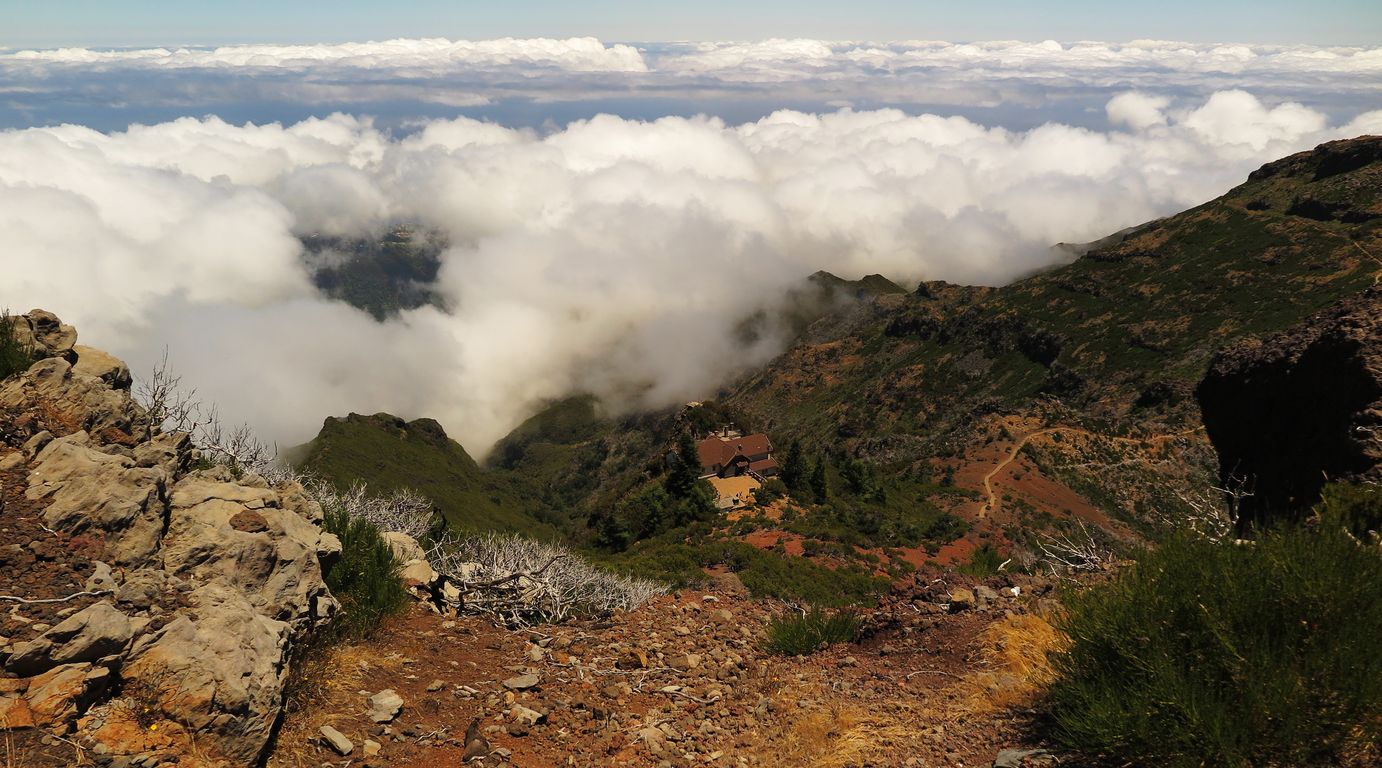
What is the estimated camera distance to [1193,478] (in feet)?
162

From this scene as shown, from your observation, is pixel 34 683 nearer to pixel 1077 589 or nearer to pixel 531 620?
pixel 531 620

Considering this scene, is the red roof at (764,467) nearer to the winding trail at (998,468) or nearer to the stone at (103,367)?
the winding trail at (998,468)

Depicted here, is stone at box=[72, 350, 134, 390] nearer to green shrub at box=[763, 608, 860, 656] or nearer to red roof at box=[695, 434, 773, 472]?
green shrub at box=[763, 608, 860, 656]

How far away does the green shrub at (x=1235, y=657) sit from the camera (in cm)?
387

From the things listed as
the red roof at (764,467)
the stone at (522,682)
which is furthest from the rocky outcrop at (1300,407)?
the red roof at (764,467)

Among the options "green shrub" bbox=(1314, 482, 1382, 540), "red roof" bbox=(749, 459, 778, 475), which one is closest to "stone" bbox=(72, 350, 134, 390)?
"green shrub" bbox=(1314, 482, 1382, 540)

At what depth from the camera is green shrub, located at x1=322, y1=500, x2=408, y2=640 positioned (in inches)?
315

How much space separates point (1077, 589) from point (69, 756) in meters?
8.37

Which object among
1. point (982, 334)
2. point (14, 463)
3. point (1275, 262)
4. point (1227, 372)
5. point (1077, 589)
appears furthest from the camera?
point (982, 334)

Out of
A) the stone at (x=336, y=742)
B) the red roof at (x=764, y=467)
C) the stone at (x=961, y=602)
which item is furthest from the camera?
the red roof at (x=764, y=467)

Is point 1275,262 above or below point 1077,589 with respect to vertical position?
below

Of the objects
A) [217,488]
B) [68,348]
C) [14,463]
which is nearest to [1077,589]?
[217,488]

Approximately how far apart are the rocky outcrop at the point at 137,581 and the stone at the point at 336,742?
21.2 inches

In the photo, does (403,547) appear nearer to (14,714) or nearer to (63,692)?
(63,692)
